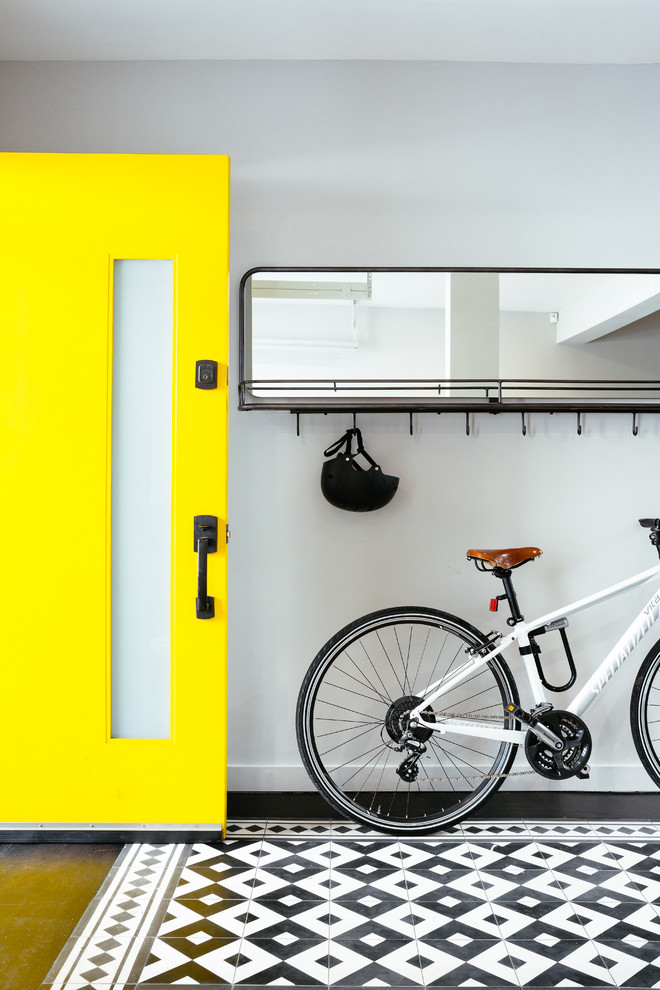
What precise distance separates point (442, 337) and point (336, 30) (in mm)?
1021

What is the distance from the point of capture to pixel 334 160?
2506 mm

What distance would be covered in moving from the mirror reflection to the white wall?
0.35 ft

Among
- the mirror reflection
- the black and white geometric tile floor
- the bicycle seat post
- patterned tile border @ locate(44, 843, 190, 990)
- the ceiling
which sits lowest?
the black and white geometric tile floor

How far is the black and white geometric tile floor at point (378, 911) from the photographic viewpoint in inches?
62.9

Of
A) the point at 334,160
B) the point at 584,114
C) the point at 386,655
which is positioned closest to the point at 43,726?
the point at 386,655

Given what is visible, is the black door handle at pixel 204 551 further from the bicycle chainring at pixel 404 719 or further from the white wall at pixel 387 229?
the bicycle chainring at pixel 404 719

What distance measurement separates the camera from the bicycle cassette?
2215mm

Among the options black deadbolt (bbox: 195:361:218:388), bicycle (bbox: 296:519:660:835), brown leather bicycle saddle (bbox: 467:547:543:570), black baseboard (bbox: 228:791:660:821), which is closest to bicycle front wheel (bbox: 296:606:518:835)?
bicycle (bbox: 296:519:660:835)

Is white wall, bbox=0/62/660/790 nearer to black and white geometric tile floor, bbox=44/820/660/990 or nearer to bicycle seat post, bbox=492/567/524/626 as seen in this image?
bicycle seat post, bbox=492/567/524/626

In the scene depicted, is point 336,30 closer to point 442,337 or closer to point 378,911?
point 442,337

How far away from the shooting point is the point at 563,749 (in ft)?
7.26

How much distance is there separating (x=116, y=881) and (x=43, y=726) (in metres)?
0.50

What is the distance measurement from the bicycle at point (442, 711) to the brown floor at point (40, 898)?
68 centimetres

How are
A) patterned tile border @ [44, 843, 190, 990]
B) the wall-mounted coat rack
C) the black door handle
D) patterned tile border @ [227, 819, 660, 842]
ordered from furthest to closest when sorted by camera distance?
the wall-mounted coat rack, patterned tile border @ [227, 819, 660, 842], the black door handle, patterned tile border @ [44, 843, 190, 990]
